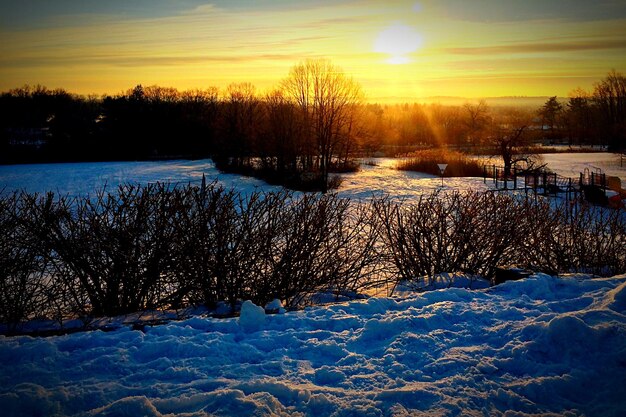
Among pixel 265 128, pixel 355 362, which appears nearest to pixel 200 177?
pixel 265 128

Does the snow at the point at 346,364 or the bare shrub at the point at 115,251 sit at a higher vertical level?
the bare shrub at the point at 115,251

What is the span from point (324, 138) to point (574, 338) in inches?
1302

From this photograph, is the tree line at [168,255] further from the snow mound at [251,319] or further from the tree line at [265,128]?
the tree line at [265,128]

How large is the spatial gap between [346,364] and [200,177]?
136 feet

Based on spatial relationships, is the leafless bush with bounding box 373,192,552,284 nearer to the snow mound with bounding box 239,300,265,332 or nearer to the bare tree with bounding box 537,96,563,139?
the snow mound with bounding box 239,300,265,332

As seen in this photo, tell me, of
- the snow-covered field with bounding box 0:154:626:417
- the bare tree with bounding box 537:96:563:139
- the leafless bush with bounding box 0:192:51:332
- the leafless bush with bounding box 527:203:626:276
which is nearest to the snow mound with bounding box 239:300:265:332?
the snow-covered field with bounding box 0:154:626:417

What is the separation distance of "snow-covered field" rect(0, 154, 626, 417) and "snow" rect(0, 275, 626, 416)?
0.04ft

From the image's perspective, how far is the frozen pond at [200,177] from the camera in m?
35.9

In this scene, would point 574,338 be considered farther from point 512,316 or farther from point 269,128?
point 269,128

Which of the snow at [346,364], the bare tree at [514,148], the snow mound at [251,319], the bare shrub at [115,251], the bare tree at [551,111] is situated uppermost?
the bare tree at [551,111]

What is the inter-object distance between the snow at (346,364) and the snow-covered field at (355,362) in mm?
13

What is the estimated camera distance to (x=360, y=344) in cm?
533

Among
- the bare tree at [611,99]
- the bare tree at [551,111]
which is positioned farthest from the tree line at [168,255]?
the bare tree at [551,111]

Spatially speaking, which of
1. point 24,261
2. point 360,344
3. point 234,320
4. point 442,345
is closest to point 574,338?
point 442,345
